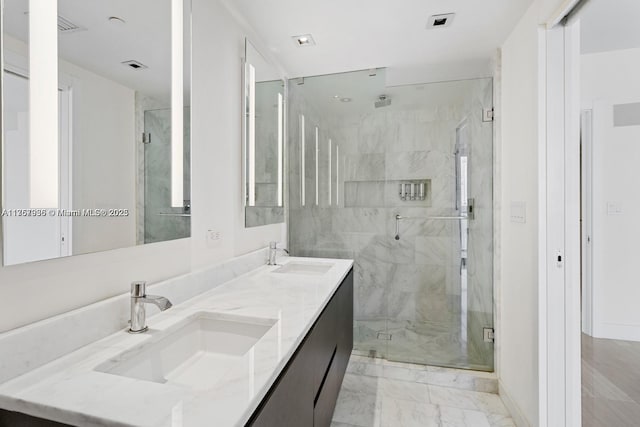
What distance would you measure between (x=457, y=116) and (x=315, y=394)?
7.20 feet

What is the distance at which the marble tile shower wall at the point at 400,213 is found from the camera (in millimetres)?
2391

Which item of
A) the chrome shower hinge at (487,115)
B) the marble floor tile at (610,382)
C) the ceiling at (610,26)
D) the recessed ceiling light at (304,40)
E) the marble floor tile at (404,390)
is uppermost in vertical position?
the recessed ceiling light at (304,40)

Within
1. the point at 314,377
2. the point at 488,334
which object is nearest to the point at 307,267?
the point at 314,377

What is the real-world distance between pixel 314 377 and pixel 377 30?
192 cm

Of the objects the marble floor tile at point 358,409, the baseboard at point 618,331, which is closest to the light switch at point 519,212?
the baseboard at point 618,331

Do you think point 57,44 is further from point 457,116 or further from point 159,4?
point 457,116

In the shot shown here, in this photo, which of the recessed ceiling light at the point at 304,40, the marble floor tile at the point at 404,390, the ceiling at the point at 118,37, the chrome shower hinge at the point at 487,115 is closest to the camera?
the ceiling at the point at 118,37

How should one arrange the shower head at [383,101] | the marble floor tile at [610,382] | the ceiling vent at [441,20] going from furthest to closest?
the shower head at [383,101], the ceiling vent at [441,20], the marble floor tile at [610,382]

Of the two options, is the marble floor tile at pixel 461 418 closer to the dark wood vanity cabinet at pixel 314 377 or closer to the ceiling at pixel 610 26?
the dark wood vanity cabinet at pixel 314 377

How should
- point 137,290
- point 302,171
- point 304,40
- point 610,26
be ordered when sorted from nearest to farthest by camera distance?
1. point 137,290
2. point 610,26
3. point 304,40
4. point 302,171

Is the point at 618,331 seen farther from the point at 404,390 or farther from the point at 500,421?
the point at 404,390

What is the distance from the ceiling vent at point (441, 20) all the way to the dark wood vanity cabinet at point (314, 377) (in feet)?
5.23

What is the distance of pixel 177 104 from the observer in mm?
1243

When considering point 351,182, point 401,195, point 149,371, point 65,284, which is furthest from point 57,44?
point 401,195
